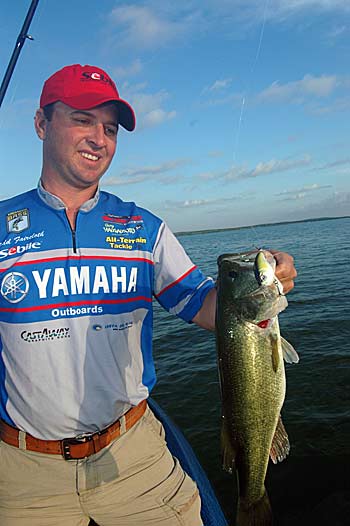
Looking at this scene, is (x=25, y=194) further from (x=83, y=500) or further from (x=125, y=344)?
(x=83, y=500)

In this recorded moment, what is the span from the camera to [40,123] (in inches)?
133

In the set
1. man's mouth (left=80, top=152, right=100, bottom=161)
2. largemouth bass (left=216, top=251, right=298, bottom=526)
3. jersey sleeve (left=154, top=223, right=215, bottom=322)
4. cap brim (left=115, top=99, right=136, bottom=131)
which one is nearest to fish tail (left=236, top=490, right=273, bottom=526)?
largemouth bass (left=216, top=251, right=298, bottom=526)

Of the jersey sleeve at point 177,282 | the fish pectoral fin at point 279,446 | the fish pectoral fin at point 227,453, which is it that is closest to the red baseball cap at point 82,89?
the jersey sleeve at point 177,282

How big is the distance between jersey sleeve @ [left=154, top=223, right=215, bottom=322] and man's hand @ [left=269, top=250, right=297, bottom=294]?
78 cm

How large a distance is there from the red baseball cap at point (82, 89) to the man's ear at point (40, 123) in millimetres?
74

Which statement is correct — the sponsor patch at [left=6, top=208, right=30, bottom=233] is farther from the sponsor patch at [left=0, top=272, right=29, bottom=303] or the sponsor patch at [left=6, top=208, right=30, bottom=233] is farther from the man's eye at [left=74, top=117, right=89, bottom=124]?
the man's eye at [left=74, top=117, right=89, bottom=124]

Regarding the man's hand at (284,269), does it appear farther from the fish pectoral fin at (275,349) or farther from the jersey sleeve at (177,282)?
the jersey sleeve at (177,282)

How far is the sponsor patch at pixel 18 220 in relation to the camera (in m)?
3.15

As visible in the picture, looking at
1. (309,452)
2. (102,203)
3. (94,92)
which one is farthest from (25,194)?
(309,452)

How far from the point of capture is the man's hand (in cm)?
268

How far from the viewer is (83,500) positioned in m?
2.84

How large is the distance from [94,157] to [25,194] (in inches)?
28.5

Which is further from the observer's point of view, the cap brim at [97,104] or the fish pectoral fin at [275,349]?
the cap brim at [97,104]

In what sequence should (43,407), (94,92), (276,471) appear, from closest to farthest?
(43,407) → (94,92) → (276,471)
